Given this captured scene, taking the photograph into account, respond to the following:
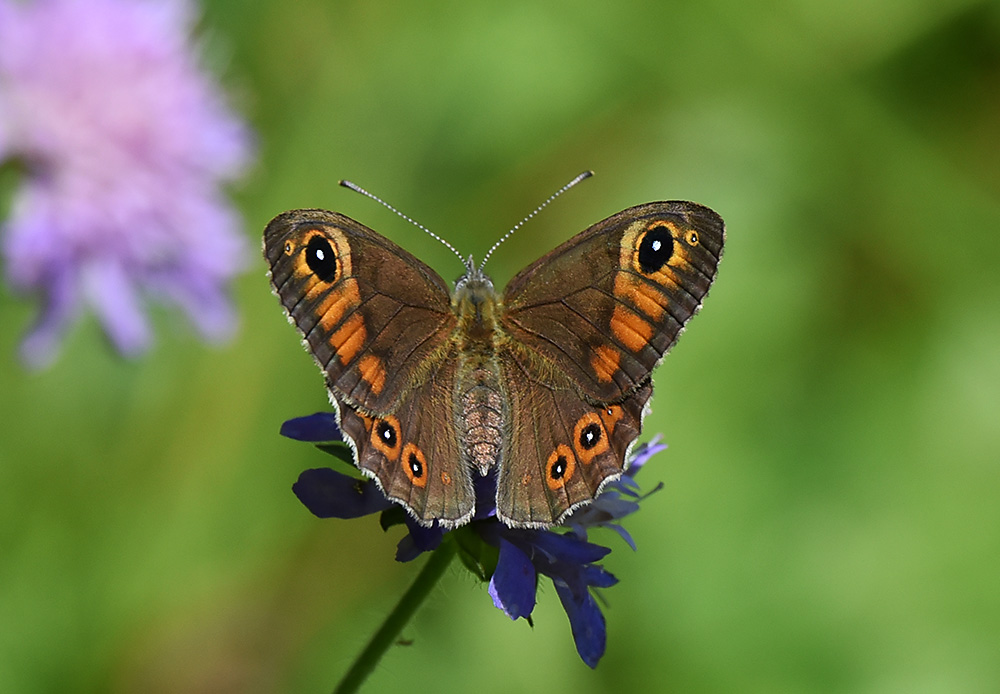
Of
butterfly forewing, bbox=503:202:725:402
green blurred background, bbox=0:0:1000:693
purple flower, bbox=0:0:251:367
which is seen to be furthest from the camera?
green blurred background, bbox=0:0:1000:693

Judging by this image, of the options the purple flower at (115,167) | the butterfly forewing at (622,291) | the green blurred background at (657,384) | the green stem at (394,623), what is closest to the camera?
the green stem at (394,623)

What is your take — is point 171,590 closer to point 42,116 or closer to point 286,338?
point 286,338

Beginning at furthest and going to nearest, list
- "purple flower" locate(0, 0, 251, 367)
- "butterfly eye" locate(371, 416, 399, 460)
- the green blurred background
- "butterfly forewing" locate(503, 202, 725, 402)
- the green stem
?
1. the green blurred background
2. "purple flower" locate(0, 0, 251, 367)
3. "butterfly forewing" locate(503, 202, 725, 402)
4. "butterfly eye" locate(371, 416, 399, 460)
5. the green stem

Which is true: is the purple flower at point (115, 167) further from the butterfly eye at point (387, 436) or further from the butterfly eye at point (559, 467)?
the butterfly eye at point (559, 467)

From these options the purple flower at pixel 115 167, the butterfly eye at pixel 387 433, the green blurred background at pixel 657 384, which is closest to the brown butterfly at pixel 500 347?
the butterfly eye at pixel 387 433

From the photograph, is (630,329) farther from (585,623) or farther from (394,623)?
(394,623)

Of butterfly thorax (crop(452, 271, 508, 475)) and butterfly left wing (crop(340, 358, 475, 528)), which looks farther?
butterfly thorax (crop(452, 271, 508, 475))

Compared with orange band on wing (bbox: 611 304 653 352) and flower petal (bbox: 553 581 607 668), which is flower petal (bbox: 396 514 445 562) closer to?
flower petal (bbox: 553 581 607 668)

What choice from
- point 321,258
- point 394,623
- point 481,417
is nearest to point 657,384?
point 481,417

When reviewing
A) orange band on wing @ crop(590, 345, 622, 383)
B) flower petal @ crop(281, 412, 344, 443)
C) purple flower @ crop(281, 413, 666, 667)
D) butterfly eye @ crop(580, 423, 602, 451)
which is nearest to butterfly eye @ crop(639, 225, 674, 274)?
orange band on wing @ crop(590, 345, 622, 383)
